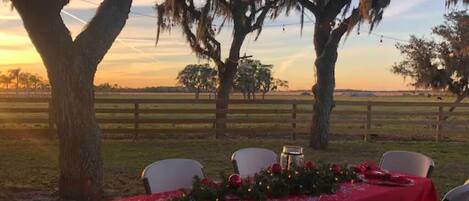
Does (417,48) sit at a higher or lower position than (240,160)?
higher

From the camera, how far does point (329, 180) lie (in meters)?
3.69

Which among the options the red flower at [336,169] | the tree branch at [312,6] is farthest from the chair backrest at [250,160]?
the tree branch at [312,6]

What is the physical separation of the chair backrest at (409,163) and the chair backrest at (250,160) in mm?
1091

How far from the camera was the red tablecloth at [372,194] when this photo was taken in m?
3.44

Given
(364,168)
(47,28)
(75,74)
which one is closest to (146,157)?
(75,74)

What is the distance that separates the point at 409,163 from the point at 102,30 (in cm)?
353

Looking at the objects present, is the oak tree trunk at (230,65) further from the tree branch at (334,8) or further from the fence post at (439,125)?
the fence post at (439,125)

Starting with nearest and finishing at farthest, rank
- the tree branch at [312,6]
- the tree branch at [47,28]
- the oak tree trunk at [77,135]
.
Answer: the tree branch at [47,28], the oak tree trunk at [77,135], the tree branch at [312,6]

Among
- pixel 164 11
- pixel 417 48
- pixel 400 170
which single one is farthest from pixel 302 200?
pixel 417 48

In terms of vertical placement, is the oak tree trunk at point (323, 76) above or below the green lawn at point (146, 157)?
above

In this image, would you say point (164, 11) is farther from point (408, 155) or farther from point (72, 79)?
point (408, 155)

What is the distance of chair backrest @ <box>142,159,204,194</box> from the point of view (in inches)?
161

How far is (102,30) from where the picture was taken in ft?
21.1

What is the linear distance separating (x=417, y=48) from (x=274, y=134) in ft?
33.1
